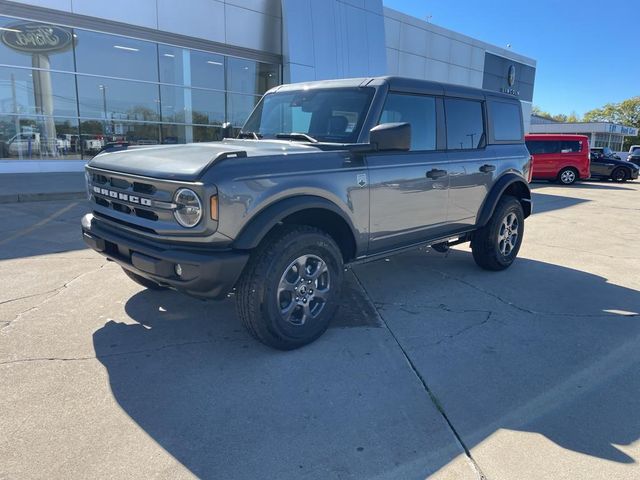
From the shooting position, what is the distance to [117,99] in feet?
53.9

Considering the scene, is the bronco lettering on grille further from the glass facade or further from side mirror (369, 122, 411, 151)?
the glass facade

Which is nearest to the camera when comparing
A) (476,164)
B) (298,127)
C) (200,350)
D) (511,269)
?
(200,350)

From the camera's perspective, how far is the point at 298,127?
4277 mm

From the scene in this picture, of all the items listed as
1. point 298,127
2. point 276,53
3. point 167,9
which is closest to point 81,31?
point 167,9

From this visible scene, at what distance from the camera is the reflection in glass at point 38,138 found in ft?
48.2

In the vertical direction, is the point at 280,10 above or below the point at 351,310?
above

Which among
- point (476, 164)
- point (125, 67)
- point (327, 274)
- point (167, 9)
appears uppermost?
point (167, 9)

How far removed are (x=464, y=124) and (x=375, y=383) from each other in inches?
123

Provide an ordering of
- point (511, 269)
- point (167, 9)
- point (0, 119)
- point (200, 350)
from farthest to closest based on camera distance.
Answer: point (167, 9)
point (0, 119)
point (511, 269)
point (200, 350)

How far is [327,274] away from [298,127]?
4.70 feet

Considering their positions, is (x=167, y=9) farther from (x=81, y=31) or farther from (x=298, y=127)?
(x=298, y=127)

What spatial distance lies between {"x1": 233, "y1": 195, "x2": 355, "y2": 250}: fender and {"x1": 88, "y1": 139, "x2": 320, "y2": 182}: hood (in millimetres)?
368

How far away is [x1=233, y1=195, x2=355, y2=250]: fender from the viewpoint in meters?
3.09

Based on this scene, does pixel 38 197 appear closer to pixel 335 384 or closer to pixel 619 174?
pixel 335 384
